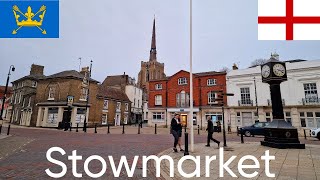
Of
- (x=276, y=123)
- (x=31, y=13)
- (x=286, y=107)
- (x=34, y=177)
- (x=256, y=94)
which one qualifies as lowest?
(x=34, y=177)

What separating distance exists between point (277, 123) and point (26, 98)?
131ft

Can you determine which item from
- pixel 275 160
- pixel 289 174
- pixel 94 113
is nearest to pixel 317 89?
pixel 275 160

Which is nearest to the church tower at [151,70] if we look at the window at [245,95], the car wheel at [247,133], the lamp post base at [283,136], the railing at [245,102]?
the window at [245,95]

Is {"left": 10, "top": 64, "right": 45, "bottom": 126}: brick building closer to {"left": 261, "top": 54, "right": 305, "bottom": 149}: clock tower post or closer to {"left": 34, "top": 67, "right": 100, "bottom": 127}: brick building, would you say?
{"left": 34, "top": 67, "right": 100, "bottom": 127}: brick building

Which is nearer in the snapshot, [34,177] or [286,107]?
[34,177]

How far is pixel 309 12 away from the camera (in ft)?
32.0

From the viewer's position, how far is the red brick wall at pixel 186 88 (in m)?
31.3

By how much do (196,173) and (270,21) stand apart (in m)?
8.39

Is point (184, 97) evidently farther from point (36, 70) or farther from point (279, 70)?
point (36, 70)

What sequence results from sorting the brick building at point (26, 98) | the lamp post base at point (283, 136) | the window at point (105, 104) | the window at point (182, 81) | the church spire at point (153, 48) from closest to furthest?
the lamp post base at point (283, 136), the brick building at point (26, 98), the window at point (182, 81), the window at point (105, 104), the church spire at point (153, 48)

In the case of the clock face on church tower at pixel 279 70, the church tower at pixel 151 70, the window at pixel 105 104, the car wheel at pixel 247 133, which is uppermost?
the church tower at pixel 151 70

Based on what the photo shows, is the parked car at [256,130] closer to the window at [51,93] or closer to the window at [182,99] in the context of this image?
the window at [182,99]

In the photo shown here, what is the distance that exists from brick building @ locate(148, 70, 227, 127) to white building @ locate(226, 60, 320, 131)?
221 cm

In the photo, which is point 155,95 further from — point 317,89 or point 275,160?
point 275,160
